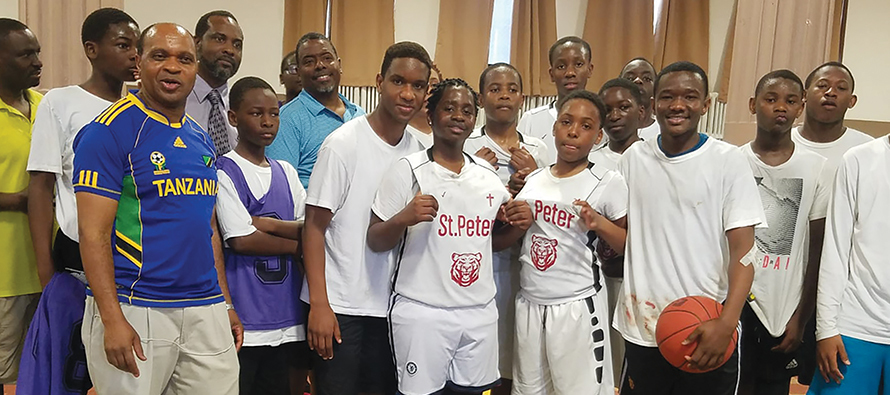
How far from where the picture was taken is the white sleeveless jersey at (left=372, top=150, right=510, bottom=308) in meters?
2.22

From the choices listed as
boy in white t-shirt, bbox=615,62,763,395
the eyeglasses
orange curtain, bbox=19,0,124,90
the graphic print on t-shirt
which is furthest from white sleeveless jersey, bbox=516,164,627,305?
orange curtain, bbox=19,0,124,90

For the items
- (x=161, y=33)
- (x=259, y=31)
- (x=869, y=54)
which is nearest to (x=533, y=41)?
(x=259, y=31)

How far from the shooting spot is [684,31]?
7.05m

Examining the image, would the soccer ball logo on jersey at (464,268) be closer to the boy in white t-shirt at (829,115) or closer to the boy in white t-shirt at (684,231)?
the boy in white t-shirt at (684,231)

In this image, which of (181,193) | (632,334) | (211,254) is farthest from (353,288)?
(632,334)

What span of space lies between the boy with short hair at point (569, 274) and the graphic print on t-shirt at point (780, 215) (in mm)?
647

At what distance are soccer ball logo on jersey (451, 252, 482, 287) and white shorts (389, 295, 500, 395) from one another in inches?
4.1

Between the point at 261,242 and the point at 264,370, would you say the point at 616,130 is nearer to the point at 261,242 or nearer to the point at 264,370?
the point at 261,242

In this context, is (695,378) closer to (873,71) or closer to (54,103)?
(54,103)

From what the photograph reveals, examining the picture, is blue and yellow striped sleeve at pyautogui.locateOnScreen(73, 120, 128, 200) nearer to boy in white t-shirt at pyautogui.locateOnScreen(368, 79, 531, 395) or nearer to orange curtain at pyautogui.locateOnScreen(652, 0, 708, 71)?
boy in white t-shirt at pyautogui.locateOnScreen(368, 79, 531, 395)

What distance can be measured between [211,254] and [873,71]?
6807mm

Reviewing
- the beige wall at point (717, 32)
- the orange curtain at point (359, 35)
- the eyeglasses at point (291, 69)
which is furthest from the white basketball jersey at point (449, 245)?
the beige wall at point (717, 32)

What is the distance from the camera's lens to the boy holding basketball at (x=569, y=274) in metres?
2.30

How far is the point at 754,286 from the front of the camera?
8.44 feet
